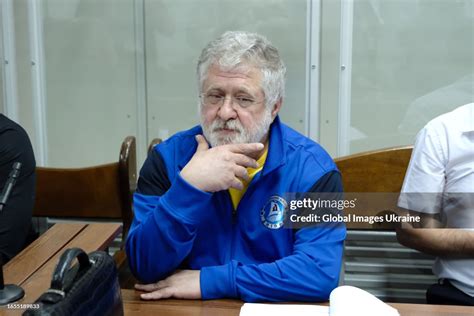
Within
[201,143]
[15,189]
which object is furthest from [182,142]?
[15,189]

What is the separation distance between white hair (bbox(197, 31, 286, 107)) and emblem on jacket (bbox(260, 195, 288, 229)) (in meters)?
0.23

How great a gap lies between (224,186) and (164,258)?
19cm

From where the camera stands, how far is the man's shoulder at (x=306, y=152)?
50.2 inches

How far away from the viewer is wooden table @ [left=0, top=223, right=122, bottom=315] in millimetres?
1104

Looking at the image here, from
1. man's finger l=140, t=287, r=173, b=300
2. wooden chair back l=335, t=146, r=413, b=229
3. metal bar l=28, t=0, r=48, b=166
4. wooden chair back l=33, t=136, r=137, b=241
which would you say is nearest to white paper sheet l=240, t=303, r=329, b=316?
man's finger l=140, t=287, r=173, b=300

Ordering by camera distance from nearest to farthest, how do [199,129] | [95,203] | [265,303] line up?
[265,303] → [199,129] → [95,203]

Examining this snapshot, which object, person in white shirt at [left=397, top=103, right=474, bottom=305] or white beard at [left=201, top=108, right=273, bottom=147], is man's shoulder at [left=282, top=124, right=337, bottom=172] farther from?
person in white shirt at [left=397, top=103, right=474, bottom=305]

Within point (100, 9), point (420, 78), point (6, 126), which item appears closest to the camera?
point (6, 126)

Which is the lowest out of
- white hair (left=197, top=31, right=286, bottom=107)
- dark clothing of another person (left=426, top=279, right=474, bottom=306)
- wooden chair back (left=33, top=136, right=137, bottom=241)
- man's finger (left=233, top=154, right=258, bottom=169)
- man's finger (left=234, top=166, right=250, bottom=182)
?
dark clothing of another person (left=426, top=279, right=474, bottom=306)

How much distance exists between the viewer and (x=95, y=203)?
219 centimetres

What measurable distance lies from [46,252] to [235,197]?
49cm

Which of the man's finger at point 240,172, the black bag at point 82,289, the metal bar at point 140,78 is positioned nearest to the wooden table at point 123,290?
the black bag at point 82,289

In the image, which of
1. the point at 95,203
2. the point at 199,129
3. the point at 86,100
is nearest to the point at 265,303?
the point at 199,129

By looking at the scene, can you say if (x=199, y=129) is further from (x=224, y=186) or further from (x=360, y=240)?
(x=360, y=240)
